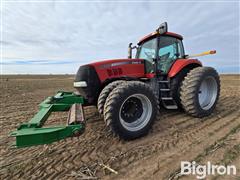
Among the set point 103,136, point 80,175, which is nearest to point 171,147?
point 103,136

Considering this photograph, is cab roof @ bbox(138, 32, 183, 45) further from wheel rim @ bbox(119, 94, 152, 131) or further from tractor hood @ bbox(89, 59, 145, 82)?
wheel rim @ bbox(119, 94, 152, 131)

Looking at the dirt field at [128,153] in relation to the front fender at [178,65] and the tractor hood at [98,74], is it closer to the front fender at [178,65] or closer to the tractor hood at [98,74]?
the tractor hood at [98,74]

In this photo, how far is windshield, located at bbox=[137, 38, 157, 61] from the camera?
15.0 feet

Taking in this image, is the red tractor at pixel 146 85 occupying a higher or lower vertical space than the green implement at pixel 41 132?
higher

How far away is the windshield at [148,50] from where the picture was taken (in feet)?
15.0

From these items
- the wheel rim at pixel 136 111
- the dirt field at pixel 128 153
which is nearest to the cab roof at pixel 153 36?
the wheel rim at pixel 136 111

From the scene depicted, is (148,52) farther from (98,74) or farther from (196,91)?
(98,74)

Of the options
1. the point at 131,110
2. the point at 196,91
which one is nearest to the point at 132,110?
the point at 131,110

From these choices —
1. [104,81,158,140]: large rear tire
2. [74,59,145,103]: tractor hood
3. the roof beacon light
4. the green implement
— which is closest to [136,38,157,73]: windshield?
the roof beacon light

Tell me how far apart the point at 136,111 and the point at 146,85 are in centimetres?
59

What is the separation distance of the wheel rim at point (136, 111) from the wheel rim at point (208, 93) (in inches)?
88.8

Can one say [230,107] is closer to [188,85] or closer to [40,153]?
[188,85]

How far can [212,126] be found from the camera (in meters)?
3.81

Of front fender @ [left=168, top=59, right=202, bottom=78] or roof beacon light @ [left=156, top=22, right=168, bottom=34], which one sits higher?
roof beacon light @ [left=156, top=22, right=168, bottom=34]
